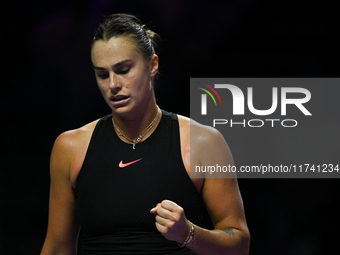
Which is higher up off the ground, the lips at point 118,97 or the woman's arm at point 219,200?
the lips at point 118,97

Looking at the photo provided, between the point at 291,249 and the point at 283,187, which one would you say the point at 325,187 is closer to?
the point at 283,187

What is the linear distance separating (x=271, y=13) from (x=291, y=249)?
3.31 ft

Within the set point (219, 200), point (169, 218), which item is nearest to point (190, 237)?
point (169, 218)

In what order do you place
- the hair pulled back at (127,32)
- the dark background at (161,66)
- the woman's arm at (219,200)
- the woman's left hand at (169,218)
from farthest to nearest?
the dark background at (161,66)
the hair pulled back at (127,32)
the woman's arm at (219,200)
the woman's left hand at (169,218)

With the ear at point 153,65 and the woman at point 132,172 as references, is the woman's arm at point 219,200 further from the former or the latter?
the ear at point 153,65

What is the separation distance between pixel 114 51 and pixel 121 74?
70mm

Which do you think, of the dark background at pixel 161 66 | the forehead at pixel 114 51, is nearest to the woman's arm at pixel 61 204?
the forehead at pixel 114 51

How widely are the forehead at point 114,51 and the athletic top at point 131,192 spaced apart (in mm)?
250

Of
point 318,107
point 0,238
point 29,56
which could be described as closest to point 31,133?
point 29,56

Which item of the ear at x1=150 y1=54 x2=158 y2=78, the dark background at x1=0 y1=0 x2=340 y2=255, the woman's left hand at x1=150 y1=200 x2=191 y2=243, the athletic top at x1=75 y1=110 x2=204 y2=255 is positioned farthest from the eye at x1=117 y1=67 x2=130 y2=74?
the dark background at x1=0 y1=0 x2=340 y2=255

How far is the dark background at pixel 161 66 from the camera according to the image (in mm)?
1980

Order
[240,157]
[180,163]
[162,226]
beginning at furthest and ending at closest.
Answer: [240,157] < [180,163] < [162,226]

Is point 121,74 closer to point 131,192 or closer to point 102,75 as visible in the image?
point 102,75

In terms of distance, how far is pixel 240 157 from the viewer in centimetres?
192
